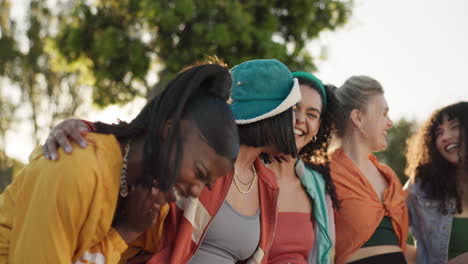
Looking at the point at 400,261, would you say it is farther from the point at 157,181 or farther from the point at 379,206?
the point at 157,181

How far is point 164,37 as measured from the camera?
13.0 meters

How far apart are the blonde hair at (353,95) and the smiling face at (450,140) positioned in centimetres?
55

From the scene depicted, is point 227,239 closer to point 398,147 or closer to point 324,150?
point 324,150

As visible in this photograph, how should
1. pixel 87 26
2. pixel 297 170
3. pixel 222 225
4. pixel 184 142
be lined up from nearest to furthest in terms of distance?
pixel 184 142 → pixel 222 225 → pixel 297 170 → pixel 87 26

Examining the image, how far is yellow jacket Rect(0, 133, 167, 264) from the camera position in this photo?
1.92 metres

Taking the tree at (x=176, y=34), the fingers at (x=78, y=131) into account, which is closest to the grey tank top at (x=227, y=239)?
the fingers at (x=78, y=131)

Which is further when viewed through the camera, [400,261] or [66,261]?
[400,261]

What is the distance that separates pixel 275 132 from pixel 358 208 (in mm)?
1128

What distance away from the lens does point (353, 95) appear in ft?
13.3

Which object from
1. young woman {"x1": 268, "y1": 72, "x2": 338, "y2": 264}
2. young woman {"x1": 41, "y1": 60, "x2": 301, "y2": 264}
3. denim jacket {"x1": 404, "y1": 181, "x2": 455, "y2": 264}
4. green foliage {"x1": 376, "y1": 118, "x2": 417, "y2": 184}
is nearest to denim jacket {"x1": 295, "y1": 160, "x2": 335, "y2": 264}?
young woman {"x1": 268, "y1": 72, "x2": 338, "y2": 264}

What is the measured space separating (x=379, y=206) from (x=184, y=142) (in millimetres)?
2225

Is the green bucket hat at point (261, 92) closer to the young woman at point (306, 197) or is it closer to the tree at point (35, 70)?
the young woman at point (306, 197)

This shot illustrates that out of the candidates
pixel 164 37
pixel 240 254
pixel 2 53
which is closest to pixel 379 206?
pixel 240 254

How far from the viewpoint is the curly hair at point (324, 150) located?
369 cm
